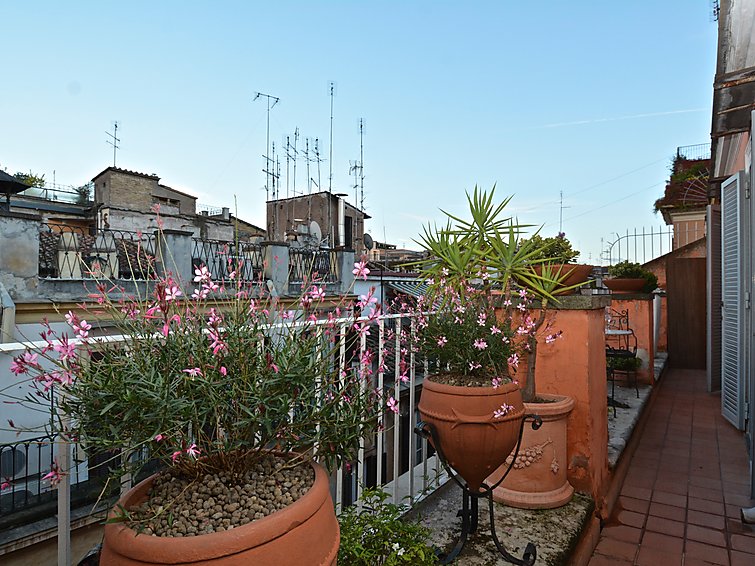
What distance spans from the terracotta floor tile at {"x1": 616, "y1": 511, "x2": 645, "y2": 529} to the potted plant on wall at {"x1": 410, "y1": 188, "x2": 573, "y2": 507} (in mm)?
539

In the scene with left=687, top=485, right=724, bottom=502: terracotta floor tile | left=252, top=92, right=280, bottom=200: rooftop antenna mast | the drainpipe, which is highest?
left=252, top=92, right=280, bottom=200: rooftop antenna mast

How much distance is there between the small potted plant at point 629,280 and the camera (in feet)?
17.4

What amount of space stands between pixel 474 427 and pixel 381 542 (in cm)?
53

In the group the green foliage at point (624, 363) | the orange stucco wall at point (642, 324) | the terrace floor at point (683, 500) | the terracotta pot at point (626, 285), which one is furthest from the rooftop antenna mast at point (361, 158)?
the terrace floor at point (683, 500)

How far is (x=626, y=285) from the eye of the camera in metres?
5.32

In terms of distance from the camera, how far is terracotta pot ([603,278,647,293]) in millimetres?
5289

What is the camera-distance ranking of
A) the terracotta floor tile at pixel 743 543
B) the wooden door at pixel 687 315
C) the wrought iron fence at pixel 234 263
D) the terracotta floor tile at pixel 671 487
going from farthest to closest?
the wooden door at pixel 687 315, the terracotta floor tile at pixel 671 487, the terracotta floor tile at pixel 743 543, the wrought iron fence at pixel 234 263

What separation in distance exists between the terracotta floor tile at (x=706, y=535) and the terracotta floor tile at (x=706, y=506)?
237mm

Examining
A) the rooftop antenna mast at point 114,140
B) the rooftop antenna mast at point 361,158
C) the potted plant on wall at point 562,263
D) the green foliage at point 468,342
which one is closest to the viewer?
the green foliage at point 468,342

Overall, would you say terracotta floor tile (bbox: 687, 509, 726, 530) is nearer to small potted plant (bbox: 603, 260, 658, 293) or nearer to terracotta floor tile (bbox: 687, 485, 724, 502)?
terracotta floor tile (bbox: 687, 485, 724, 502)

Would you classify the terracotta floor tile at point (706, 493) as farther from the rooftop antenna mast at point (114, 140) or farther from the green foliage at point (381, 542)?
the rooftop antenna mast at point (114, 140)

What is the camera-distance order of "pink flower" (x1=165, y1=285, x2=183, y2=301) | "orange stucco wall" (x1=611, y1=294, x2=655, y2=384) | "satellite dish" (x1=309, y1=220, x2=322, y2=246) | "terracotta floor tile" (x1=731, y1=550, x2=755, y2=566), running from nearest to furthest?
"pink flower" (x1=165, y1=285, x2=183, y2=301), "terracotta floor tile" (x1=731, y1=550, x2=755, y2=566), "orange stucco wall" (x1=611, y1=294, x2=655, y2=384), "satellite dish" (x1=309, y1=220, x2=322, y2=246)

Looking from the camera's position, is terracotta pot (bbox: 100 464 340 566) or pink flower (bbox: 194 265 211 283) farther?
pink flower (bbox: 194 265 211 283)

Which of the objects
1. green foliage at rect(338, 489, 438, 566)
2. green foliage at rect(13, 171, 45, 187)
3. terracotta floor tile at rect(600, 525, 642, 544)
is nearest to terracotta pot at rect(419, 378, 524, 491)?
green foliage at rect(338, 489, 438, 566)
